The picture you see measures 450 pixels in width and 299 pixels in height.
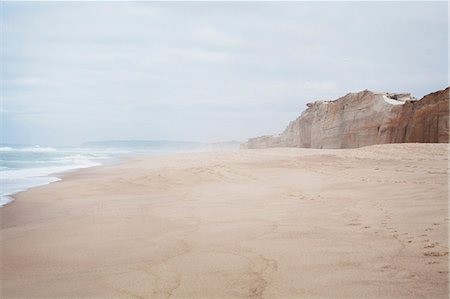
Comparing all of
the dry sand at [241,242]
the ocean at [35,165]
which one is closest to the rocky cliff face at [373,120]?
the dry sand at [241,242]

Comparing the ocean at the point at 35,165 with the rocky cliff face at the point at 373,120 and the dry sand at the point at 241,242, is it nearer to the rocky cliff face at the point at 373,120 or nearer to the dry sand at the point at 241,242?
the dry sand at the point at 241,242

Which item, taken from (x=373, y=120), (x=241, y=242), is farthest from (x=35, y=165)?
(x=241, y=242)

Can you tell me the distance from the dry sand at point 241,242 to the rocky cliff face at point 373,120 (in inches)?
441

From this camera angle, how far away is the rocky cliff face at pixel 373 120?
57.4 ft

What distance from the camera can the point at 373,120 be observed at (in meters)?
21.1

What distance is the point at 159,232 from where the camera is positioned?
15.2 ft

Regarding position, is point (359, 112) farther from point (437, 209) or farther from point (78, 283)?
point (78, 283)

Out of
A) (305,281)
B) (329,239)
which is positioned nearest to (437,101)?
(329,239)

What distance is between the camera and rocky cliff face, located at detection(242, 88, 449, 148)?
1748 centimetres

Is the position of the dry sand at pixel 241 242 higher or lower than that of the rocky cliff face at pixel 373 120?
lower

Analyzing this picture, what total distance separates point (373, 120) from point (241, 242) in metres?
19.2

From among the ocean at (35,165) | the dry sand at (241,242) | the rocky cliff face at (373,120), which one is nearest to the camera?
the dry sand at (241,242)

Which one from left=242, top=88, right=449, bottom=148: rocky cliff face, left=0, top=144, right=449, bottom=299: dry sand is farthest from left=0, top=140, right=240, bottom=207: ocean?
left=242, top=88, right=449, bottom=148: rocky cliff face

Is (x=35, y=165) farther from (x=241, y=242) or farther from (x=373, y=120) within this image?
(x=241, y=242)
